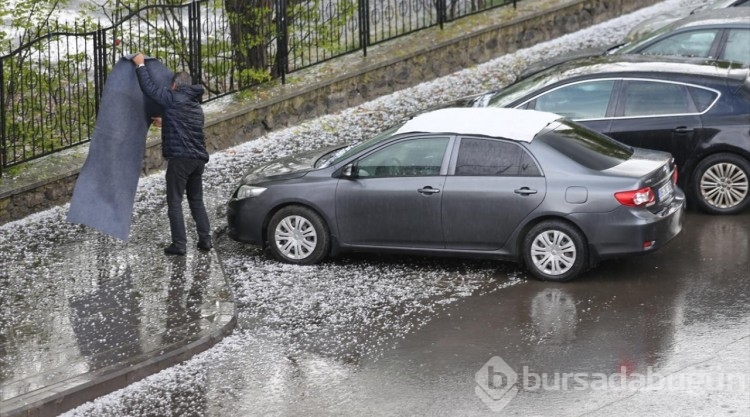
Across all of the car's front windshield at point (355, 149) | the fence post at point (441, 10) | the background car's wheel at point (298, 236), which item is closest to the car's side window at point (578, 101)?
the car's front windshield at point (355, 149)

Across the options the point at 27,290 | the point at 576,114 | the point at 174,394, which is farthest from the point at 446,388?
the point at 576,114

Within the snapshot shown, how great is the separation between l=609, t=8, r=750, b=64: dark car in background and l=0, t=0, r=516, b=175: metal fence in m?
3.94

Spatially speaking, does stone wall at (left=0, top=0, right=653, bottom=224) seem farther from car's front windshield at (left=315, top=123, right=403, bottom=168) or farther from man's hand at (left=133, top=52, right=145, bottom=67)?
car's front windshield at (left=315, top=123, right=403, bottom=168)

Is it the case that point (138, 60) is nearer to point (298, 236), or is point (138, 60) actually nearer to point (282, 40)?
point (298, 236)

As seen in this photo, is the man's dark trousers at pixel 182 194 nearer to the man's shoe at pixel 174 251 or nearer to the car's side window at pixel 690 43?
the man's shoe at pixel 174 251

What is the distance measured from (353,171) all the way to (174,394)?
11.3ft

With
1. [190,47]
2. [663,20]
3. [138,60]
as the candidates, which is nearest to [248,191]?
[138,60]

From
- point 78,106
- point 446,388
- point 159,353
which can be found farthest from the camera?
point 78,106

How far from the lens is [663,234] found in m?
10.7

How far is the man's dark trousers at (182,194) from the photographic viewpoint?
11.6m

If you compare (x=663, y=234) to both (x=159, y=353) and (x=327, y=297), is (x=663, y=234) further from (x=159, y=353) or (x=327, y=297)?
(x=159, y=353)

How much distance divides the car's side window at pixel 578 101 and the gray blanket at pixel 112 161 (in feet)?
13.4

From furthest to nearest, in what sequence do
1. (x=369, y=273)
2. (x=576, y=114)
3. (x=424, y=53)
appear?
(x=424, y=53), (x=576, y=114), (x=369, y=273)

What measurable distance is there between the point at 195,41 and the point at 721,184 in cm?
705
